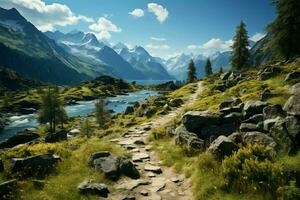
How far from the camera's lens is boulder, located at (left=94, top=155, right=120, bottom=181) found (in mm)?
12703

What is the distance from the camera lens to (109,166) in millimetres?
13156

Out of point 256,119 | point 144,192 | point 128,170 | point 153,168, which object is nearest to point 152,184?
point 144,192

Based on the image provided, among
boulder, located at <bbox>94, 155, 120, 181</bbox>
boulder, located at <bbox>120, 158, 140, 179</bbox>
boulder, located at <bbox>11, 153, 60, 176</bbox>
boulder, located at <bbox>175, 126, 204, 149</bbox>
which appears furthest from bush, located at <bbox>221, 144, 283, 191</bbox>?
boulder, located at <bbox>11, 153, 60, 176</bbox>

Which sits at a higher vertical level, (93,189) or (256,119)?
A: (256,119)

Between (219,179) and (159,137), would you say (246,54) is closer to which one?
(159,137)

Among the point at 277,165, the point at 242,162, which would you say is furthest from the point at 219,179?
the point at 277,165

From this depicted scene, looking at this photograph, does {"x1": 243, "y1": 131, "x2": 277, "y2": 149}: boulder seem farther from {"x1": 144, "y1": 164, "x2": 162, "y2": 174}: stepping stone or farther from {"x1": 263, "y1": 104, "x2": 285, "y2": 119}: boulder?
{"x1": 144, "y1": 164, "x2": 162, "y2": 174}: stepping stone

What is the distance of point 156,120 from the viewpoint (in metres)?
28.8

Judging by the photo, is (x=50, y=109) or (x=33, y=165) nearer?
(x=33, y=165)

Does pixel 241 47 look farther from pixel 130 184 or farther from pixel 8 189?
pixel 8 189

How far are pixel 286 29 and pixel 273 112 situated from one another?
39.7 m

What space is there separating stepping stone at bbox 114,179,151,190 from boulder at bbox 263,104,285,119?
6805mm

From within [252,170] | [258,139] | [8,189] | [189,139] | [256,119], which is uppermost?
[256,119]

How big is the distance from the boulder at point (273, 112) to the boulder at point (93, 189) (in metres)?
8.66
